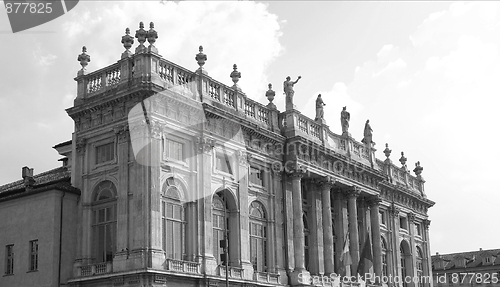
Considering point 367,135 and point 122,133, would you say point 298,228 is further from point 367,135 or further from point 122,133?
point 367,135

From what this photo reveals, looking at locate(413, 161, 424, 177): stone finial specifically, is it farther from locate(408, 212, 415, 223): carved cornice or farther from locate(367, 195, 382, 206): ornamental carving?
locate(367, 195, 382, 206): ornamental carving

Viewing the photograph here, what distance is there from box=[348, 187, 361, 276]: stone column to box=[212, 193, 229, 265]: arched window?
13.3 m

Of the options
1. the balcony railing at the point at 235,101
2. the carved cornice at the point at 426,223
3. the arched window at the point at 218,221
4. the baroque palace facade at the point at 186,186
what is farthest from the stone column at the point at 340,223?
the carved cornice at the point at 426,223

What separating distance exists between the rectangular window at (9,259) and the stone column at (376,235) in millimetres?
27258

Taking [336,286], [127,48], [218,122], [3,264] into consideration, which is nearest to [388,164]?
[336,286]

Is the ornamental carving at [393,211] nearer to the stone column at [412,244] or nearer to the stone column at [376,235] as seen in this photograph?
the stone column at [412,244]

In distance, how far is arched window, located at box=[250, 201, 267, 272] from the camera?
43.2m

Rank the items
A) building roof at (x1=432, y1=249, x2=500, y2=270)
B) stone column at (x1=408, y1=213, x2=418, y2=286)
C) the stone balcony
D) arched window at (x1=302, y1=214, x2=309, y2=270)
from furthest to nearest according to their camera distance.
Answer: building roof at (x1=432, y1=249, x2=500, y2=270)
stone column at (x1=408, y1=213, x2=418, y2=286)
arched window at (x1=302, y1=214, x2=309, y2=270)
the stone balcony

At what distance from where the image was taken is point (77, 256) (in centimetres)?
3778

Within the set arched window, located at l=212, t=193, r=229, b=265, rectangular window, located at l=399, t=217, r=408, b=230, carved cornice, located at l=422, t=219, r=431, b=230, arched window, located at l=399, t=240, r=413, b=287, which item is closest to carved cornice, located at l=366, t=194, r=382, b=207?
rectangular window, located at l=399, t=217, r=408, b=230

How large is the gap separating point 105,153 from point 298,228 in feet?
44.7

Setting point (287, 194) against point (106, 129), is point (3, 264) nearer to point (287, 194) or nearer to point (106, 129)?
point (106, 129)

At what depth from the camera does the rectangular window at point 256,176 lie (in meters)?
44.2

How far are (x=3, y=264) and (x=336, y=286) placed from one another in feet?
69.4
